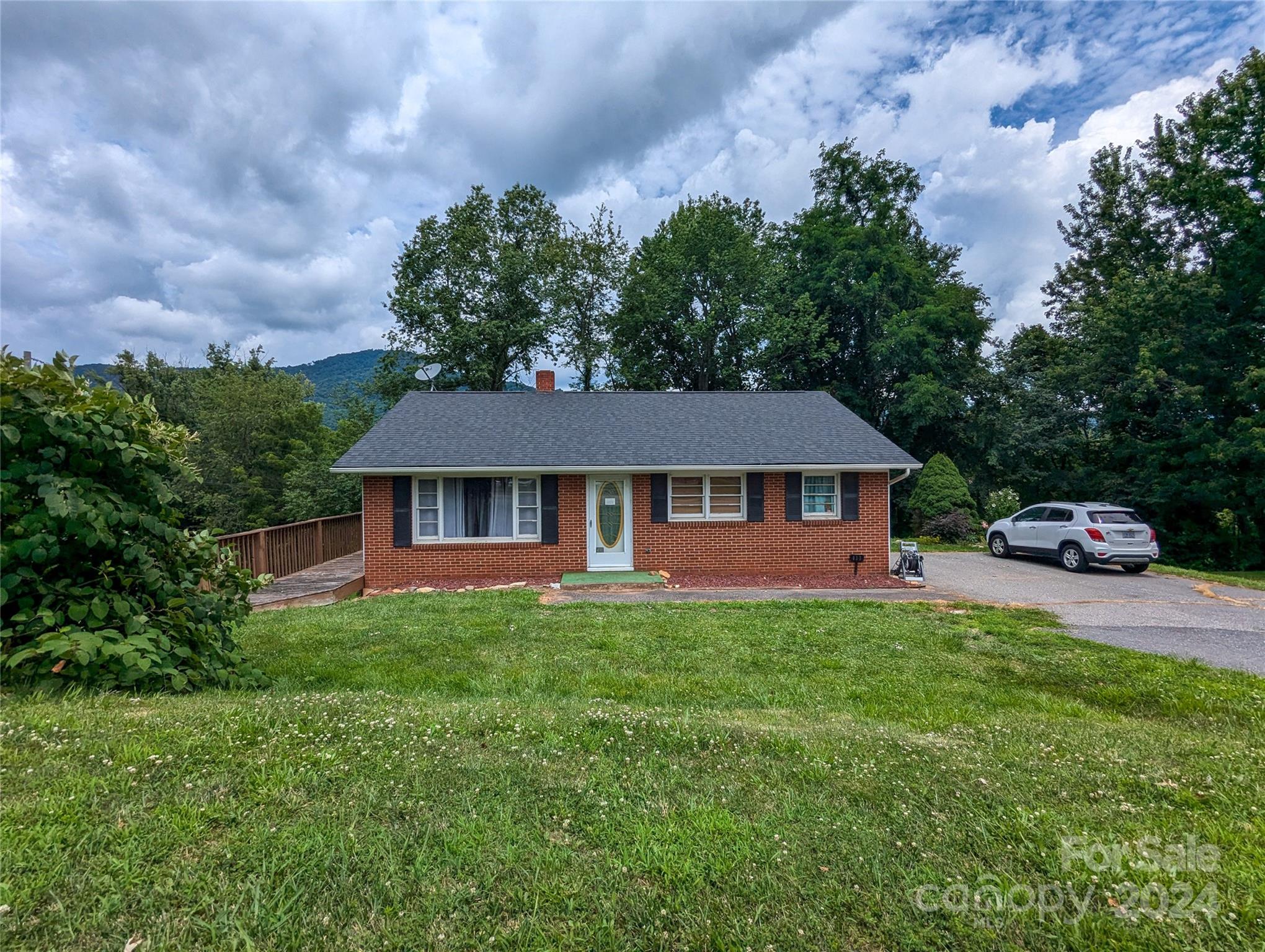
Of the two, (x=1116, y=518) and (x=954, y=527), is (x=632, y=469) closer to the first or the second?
(x=1116, y=518)

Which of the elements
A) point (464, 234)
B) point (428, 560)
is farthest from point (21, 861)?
point (464, 234)

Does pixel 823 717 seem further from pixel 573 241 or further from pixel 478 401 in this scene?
pixel 573 241

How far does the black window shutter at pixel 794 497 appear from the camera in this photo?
485 inches

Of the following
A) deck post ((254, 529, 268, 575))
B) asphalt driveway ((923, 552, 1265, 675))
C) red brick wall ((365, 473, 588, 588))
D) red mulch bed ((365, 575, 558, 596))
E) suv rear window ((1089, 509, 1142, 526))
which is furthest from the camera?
suv rear window ((1089, 509, 1142, 526))

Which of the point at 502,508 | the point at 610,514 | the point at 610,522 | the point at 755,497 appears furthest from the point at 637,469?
the point at 502,508

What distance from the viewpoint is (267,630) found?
7.04 meters

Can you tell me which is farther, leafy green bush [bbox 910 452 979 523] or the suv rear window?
leafy green bush [bbox 910 452 979 523]

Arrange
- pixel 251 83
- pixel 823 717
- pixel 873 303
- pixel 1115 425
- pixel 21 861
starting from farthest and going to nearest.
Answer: pixel 873 303, pixel 1115 425, pixel 251 83, pixel 823 717, pixel 21 861

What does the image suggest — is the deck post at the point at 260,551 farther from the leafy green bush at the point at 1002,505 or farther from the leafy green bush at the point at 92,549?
the leafy green bush at the point at 1002,505

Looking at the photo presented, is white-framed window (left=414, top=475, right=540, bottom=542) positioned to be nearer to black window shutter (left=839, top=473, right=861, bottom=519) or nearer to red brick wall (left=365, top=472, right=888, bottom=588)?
red brick wall (left=365, top=472, right=888, bottom=588)

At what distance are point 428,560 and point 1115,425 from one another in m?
23.9

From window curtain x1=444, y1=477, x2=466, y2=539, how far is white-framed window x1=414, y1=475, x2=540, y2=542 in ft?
0.04

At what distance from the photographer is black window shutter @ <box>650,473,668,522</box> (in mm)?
12242

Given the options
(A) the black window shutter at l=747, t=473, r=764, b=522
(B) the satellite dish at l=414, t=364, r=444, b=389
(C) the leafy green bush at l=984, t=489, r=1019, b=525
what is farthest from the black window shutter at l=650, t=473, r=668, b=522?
(B) the satellite dish at l=414, t=364, r=444, b=389
